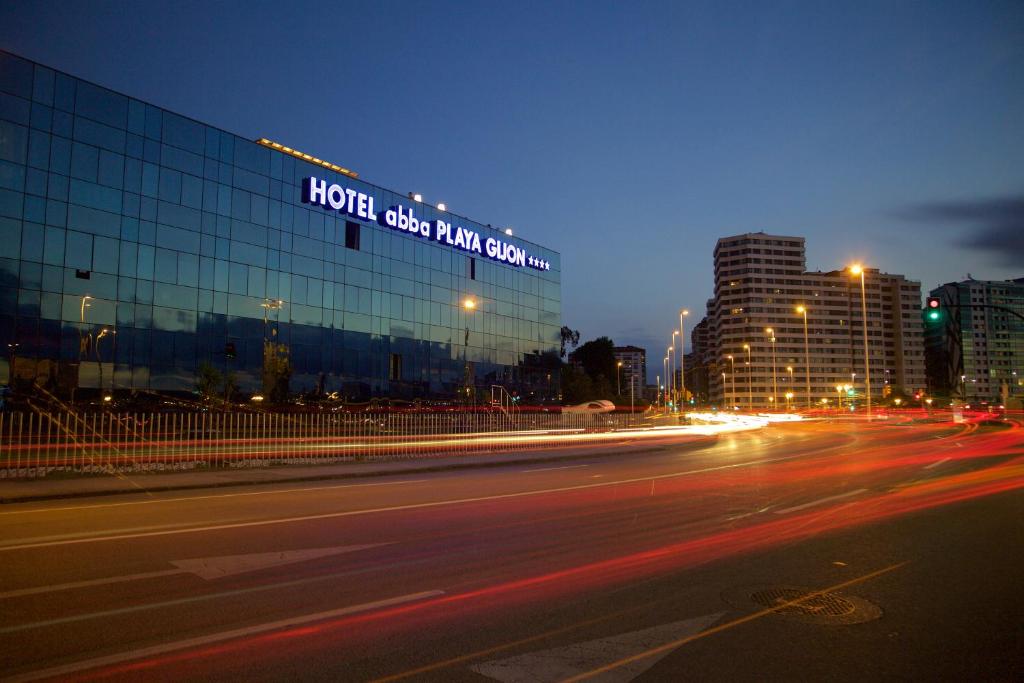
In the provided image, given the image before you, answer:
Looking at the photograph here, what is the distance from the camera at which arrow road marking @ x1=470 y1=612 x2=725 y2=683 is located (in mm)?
4734

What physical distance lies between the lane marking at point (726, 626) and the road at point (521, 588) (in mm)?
27

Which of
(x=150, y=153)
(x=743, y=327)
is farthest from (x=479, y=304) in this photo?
(x=743, y=327)

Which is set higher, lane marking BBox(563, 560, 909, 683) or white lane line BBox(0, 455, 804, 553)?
lane marking BBox(563, 560, 909, 683)

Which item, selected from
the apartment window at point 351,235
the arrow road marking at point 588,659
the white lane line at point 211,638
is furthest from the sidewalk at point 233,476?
the apartment window at point 351,235

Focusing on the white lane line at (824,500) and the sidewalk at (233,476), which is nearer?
the white lane line at (824,500)

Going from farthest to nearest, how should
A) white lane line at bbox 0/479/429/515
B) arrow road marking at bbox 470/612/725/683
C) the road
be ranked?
white lane line at bbox 0/479/429/515 < the road < arrow road marking at bbox 470/612/725/683

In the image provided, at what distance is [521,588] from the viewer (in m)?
7.01

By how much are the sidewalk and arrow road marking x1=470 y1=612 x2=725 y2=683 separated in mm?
13662

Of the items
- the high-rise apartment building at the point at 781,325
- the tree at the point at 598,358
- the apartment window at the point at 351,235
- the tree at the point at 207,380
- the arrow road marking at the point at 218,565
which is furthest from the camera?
the high-rise apartment building at the point at 781,325

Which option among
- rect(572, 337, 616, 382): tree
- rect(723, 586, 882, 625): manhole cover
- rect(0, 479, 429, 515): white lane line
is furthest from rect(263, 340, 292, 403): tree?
rect(572, 337, 616, 382): tree

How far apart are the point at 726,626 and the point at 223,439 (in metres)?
19.4

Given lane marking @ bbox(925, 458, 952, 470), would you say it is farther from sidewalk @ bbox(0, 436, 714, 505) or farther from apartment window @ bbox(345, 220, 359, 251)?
apartment window @ bbox(345, 220, 359, 251)

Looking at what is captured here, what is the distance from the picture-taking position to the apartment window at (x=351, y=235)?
4891 cm

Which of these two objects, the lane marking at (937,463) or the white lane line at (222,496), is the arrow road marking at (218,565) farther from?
the lane marking at (937,463)
